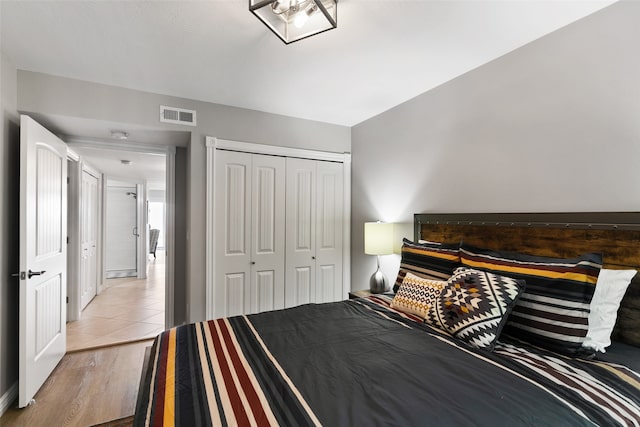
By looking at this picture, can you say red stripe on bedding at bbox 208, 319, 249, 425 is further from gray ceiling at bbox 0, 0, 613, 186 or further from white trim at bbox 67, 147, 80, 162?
white trim at bbox 67, 147, 80, 162

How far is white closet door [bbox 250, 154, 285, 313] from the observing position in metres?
3.25

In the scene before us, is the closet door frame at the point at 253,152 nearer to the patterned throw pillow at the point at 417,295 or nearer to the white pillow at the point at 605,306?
the patterned throw pillow at the point at 417,295

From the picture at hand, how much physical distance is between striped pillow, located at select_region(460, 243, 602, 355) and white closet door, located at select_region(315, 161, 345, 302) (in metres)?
2.24

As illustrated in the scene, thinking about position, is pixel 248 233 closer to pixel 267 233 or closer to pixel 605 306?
pixel 267 233

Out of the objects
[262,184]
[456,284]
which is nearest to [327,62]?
[262,184]

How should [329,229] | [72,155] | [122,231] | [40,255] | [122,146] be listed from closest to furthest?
1. [40,255]
2. [122,146]
3. [72,155]
4. [329,229]
5. [122,231]

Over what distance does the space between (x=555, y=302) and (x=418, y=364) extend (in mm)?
730

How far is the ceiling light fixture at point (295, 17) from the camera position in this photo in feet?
5.29

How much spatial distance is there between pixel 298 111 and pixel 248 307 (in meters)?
2.17

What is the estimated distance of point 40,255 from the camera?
228cm

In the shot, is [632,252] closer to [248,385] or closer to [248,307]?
[248,385]

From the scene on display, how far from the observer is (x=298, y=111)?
3.28 m

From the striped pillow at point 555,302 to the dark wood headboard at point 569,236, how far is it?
281 millimetres

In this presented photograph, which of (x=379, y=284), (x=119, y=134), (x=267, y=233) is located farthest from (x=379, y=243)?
(x=119, y=134)
